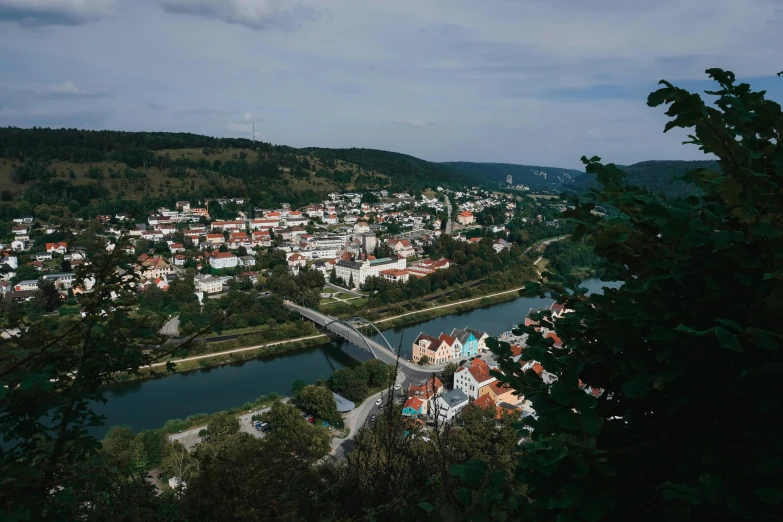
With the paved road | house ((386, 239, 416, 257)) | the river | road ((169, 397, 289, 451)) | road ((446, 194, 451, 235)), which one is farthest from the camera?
road ((446, 194, 451, 235))

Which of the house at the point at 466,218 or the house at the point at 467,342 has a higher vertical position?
the house at the point at 466,218

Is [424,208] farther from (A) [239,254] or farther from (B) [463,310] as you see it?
(B) [463,310]

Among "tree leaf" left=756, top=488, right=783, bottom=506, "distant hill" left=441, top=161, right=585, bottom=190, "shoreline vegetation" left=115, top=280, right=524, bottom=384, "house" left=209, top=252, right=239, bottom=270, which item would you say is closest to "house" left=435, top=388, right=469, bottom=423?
"shoreline vegetation" left=115, top=280, right=524, bottom=384

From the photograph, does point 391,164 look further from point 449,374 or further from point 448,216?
point 449,374

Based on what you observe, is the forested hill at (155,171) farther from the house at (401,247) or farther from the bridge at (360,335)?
the house at (401,247)

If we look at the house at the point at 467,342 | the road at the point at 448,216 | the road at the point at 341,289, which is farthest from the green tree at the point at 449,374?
the road at the point at 448,216

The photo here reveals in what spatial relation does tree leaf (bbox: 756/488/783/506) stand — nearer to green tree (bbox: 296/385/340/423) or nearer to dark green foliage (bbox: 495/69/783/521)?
dark green foliage (bbox: 495/69/783/521)

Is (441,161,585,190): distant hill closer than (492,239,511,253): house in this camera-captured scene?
No
